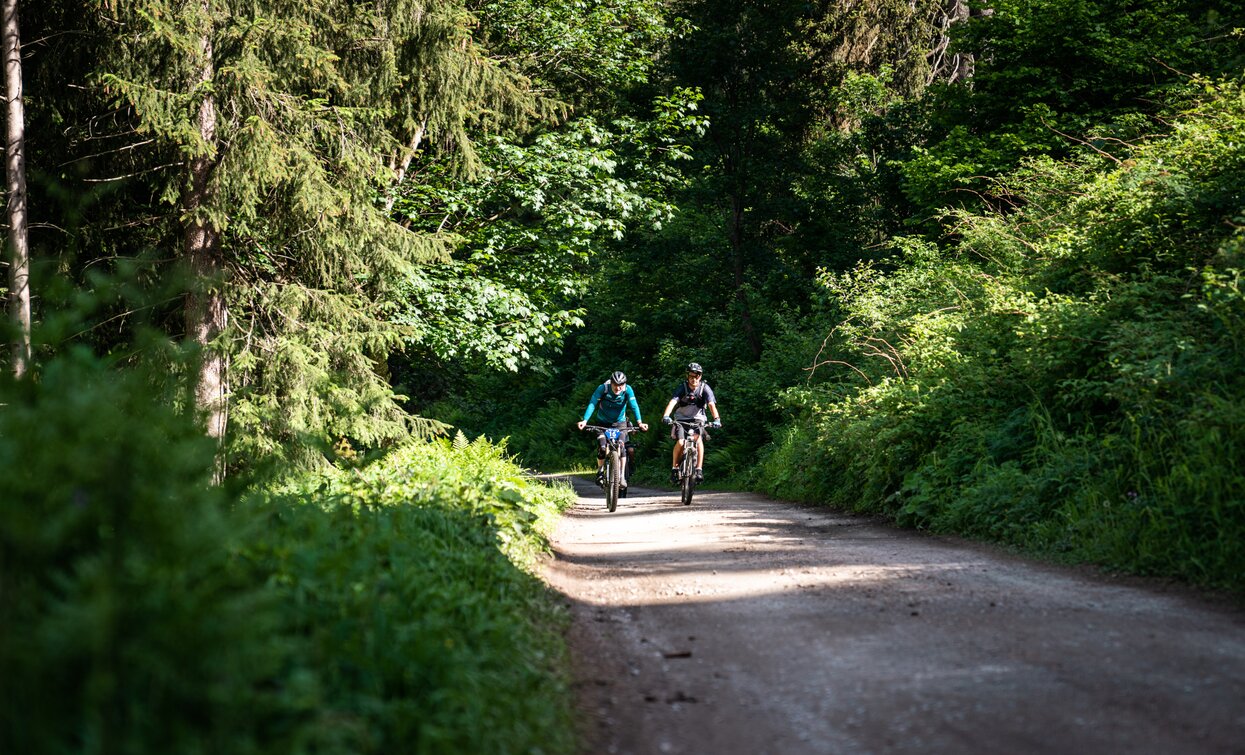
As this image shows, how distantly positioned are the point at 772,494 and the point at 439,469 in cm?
890

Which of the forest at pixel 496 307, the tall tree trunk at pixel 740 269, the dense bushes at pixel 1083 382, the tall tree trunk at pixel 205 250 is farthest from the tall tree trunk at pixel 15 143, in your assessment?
the tall tree trunk at pixel 740 269

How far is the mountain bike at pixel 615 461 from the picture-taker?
49.5 ft

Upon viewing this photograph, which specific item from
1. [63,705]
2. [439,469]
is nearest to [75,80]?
[439,469]

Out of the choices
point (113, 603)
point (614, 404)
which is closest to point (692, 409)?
point (614, 404)

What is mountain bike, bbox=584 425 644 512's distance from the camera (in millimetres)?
15086

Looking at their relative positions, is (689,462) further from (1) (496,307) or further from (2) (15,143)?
(2) (15,143)

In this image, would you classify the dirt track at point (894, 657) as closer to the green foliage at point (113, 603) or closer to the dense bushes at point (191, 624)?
the dense bushes at point (191, 624)

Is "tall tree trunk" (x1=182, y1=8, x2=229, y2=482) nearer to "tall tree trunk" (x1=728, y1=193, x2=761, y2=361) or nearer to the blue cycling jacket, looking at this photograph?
the blue cycling jacket

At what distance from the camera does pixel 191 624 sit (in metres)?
3.02

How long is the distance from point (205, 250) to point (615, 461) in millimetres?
6663

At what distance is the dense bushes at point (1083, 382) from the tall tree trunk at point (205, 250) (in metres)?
8.96

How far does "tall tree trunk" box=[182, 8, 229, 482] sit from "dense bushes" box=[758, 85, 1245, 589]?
8960mm

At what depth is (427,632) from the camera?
4.27 meters

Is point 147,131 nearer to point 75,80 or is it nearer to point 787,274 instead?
point 75,80
